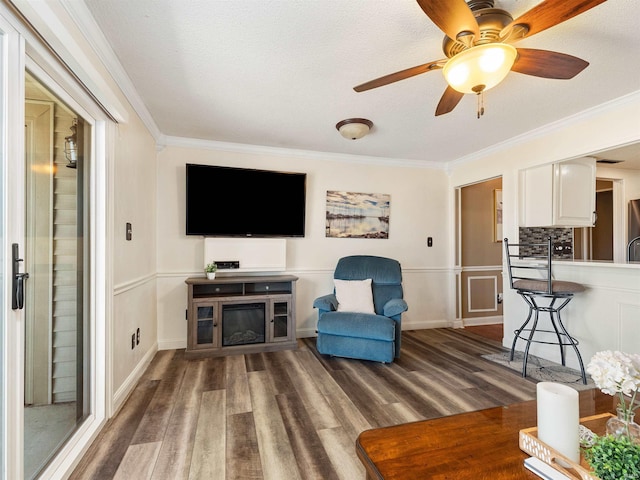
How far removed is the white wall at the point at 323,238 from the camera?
347 centimetres

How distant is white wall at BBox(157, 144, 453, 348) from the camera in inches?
137

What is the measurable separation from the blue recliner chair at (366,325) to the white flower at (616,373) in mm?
2064

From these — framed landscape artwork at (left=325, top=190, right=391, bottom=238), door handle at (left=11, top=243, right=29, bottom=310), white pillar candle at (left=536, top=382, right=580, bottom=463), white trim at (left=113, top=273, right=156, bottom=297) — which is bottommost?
white pillar candle at (left=536, top=382, right=580, bottom=463)

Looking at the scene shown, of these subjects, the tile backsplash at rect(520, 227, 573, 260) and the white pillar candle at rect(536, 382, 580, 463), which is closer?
Answer: the white pillar candle at rect(536, 382, 580, 463)

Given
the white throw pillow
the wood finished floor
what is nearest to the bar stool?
the wood finished floor

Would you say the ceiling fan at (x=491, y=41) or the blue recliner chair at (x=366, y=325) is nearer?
the ceiling fan at (x=491, y=41)

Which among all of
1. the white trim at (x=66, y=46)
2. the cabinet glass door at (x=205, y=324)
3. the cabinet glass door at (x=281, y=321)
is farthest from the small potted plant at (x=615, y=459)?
the cabinet glass door at (x=205, y=324)

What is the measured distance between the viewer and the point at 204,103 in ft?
8.60

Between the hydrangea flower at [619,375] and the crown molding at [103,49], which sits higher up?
the crown molding at [103,49]

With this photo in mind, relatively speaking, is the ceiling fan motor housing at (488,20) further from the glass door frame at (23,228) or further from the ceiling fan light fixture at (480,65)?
the glass door frame at (23,228)

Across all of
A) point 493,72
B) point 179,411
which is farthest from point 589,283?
point 179,411

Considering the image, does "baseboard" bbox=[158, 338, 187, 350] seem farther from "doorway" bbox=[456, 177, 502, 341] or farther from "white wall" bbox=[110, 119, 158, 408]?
"doorway" bbox=[456, 177, 502, 341]

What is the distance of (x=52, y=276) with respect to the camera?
1.59 metres

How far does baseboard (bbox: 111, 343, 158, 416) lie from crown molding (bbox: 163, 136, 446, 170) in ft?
7.33
